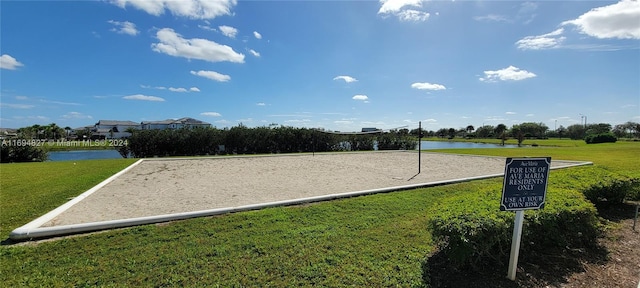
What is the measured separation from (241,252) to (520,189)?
9.78 feet

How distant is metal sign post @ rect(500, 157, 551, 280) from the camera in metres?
2.56

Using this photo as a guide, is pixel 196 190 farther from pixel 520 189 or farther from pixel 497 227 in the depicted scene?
pixel 520 189

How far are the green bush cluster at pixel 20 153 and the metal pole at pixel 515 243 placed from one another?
21009mm

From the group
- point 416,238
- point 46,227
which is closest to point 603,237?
point 416,238

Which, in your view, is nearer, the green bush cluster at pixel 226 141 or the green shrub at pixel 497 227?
the green shrub at pixel 497 227

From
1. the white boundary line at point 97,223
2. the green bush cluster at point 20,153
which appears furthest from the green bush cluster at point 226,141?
the white boundary line at point 97,223

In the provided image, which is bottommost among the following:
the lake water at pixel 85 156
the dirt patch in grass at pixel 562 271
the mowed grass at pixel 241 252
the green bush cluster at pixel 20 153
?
the dirt patch in grass at pixel 562 271

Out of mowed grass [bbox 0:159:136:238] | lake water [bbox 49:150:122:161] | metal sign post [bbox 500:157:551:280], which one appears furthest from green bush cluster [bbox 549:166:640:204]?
lake water [bbox 49:150:122:161]

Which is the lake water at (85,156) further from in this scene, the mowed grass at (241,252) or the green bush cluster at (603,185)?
the green bush cluster at (603,185)

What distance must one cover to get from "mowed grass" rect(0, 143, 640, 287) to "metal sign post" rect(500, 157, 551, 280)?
90 centimetres

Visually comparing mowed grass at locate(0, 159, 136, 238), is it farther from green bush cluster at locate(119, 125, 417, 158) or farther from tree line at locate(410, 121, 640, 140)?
tree line at locate(410, 121, 640, 140)

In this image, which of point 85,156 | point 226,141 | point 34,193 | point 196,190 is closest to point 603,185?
point 196,190

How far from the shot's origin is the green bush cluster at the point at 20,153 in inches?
548

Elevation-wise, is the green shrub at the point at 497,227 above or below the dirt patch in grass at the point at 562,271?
above
